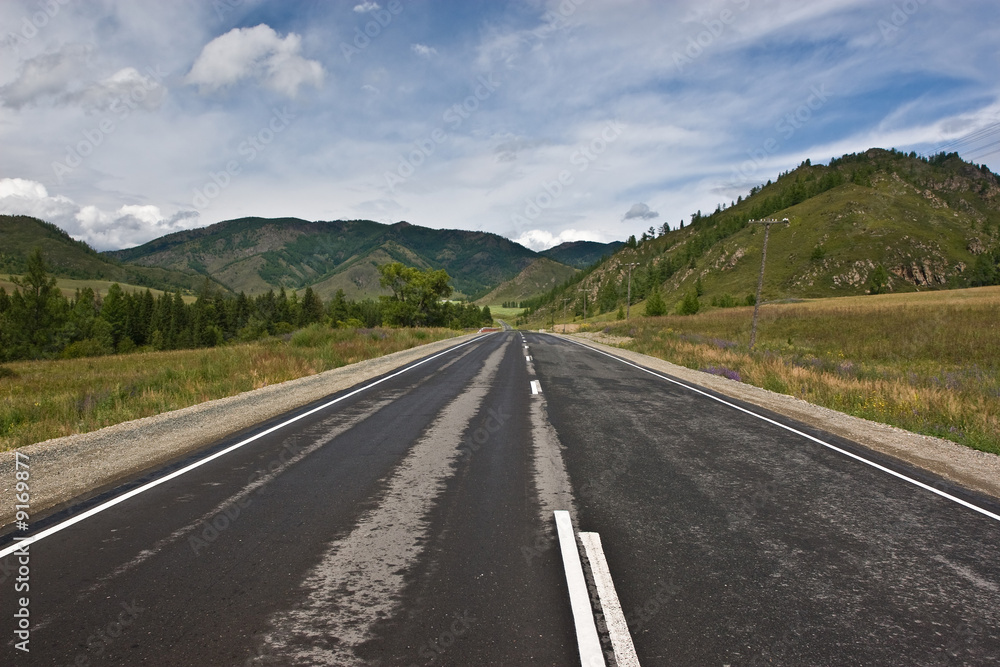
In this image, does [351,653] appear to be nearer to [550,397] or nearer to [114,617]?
[114,617]

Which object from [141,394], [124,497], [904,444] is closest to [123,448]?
[124,497]

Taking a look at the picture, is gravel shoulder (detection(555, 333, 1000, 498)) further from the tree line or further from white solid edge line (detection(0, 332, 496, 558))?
the tree line

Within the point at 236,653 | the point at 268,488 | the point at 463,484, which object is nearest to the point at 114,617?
the point at 236,653

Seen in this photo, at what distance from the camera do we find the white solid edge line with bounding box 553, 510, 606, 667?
2.46m

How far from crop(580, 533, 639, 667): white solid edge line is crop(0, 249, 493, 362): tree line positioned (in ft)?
145

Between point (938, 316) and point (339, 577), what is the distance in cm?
3754

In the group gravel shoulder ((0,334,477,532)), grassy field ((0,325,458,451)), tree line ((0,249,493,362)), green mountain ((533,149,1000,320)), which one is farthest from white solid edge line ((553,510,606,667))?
green mountain ((533,149,1000,320))

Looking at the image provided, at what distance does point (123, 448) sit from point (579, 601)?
6902 mm

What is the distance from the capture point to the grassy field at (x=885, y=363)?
29.9ft

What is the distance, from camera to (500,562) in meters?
3.45

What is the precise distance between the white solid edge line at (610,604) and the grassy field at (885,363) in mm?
7492

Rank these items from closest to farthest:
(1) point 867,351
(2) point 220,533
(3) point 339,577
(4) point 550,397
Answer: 1. (3) point 339,577
2. (2) point 220,533
3. (4) point 550,397
4. (1) point 867,351

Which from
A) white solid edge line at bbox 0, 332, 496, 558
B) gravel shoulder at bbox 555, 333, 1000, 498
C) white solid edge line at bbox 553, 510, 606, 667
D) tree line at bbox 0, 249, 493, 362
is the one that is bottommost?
gravel shoulder at bbox 555, 333, 1000, 498

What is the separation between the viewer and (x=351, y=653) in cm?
245
